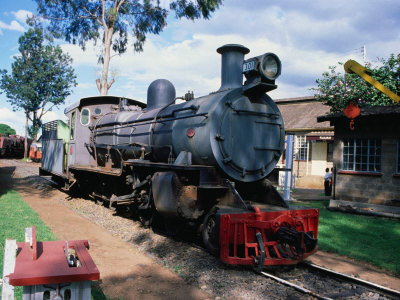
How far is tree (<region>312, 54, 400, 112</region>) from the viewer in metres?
14.0

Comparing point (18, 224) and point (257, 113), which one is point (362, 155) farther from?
point (18, 224)

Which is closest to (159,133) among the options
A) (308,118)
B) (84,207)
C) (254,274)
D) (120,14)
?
(254,274)

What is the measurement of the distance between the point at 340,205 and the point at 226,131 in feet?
24.6

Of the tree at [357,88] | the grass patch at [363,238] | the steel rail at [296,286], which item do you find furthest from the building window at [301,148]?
the steel rail at [296,286]

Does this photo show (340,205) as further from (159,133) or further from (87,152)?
(87,152)

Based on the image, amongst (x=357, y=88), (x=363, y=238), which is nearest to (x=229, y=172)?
(x=363, y=238)

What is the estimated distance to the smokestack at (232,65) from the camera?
6504 millimetres

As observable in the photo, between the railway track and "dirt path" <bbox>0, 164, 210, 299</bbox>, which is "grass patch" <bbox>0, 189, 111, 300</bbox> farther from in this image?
the railway track

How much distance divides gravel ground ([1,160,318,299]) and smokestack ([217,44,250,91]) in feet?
9.90

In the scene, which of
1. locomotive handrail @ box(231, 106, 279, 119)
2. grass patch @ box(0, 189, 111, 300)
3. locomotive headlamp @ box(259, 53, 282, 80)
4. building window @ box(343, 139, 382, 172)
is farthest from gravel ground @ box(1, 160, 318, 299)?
building window @ box(343, 139, 382, 172)

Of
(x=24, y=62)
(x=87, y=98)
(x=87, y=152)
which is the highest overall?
(x=24, y=62)

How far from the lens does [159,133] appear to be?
7.45 metres

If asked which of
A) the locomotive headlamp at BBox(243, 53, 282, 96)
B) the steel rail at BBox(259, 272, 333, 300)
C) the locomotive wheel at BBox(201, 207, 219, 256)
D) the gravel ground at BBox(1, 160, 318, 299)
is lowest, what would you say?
the gravel ground at BBox(1, 160, 318, 299)

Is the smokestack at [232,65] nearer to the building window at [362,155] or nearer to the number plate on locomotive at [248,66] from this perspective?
the number plate on locomotive at [248,66]
